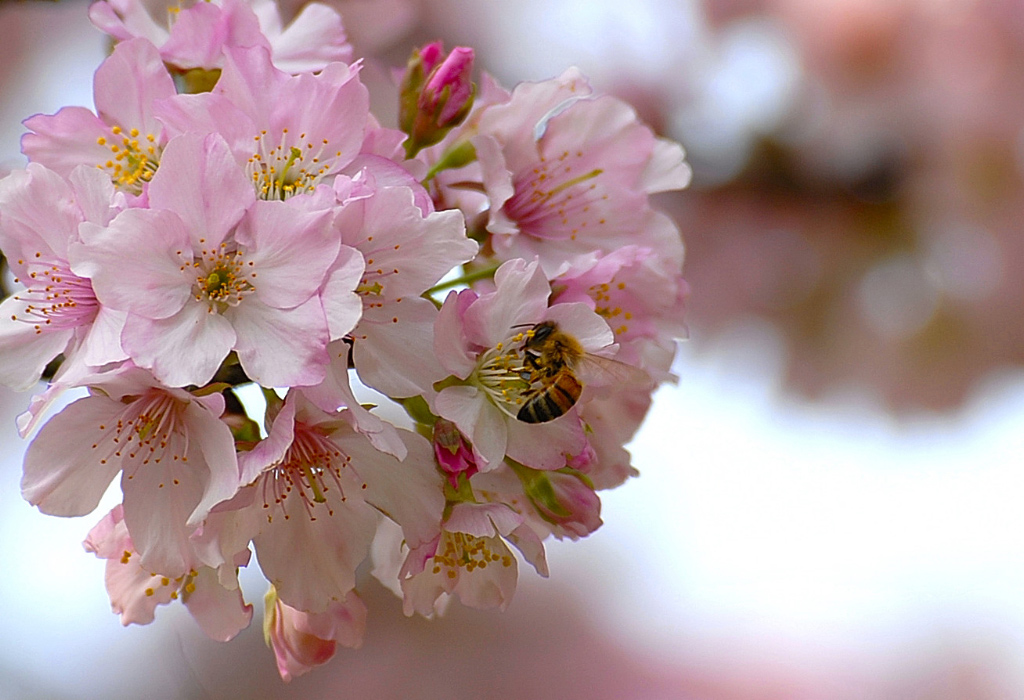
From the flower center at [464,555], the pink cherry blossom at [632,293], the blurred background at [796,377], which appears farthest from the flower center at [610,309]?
the blurred background at [796,377]

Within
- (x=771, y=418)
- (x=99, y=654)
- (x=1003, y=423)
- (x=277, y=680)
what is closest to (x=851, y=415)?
(x=771, y=418)

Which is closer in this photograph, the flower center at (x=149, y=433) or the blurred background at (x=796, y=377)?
the flower center at (x=149, y=433)

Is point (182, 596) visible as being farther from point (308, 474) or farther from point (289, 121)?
point (289, 121)

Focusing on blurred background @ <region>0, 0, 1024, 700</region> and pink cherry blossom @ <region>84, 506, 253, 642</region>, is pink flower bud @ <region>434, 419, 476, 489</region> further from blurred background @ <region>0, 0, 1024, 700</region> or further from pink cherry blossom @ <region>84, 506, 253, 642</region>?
blurred background @ <region>0, 0, 1024, 700</region>

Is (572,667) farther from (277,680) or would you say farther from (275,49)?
(275,49)

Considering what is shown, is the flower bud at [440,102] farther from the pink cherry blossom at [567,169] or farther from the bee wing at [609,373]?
the bee wing at [609,373]

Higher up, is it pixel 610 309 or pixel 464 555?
pixel 610 309

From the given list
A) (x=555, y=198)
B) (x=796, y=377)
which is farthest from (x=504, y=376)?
(x=796, y=377)
